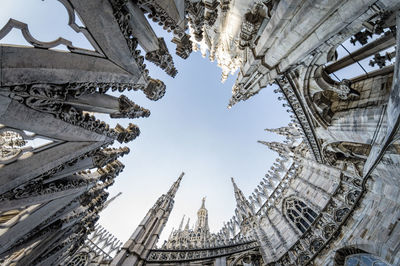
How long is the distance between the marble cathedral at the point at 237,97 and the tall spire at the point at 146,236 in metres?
0.08

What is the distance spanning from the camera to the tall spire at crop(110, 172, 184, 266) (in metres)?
9.90

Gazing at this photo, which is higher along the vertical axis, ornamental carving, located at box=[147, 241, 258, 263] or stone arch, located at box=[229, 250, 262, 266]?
stone arch, located at box=[229, 250, 262, 266]

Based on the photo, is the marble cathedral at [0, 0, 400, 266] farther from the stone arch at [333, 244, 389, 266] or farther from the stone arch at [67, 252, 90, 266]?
the stone arch at [67, 252, 90, 266]

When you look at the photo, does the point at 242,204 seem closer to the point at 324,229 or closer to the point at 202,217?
the point at 324,229

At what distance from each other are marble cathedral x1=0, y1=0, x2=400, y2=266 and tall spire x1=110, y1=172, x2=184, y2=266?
80mm

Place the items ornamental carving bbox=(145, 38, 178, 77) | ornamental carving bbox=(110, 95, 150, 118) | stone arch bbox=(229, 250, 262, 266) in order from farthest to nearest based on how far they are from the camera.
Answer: stone arch bbox=(229, 250, 262, 266) < ornamental carving bbox=(110, 95, 150, 118) < ornamental carving bbox=(145, 38, 178, 77)

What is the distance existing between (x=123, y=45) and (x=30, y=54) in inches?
86.8

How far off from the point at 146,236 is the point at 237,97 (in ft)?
39.8

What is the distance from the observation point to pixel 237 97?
13.3 m

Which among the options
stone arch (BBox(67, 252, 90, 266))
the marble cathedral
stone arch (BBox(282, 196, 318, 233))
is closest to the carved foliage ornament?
the marble cathedral

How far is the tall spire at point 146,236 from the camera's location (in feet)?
32.5

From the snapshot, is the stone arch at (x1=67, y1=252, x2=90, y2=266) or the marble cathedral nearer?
the marble cathedral

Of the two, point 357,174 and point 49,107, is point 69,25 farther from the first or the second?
point 357,174

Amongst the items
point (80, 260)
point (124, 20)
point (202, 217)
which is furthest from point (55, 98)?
point (202, 217)
